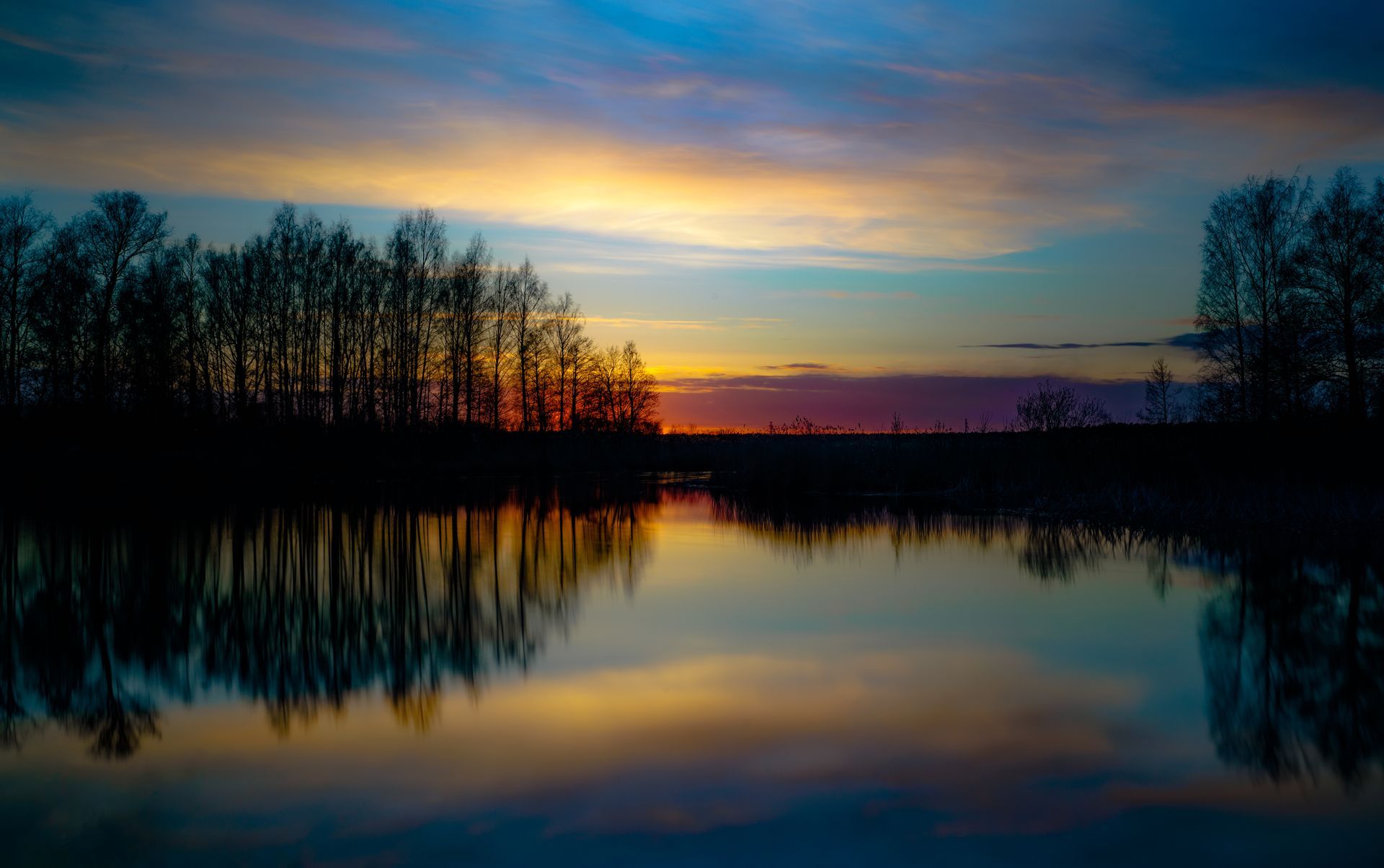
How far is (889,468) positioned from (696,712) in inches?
805

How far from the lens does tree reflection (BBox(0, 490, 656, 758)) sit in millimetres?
6082

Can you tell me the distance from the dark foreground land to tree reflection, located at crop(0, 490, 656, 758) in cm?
912

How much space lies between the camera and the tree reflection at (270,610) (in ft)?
20.0

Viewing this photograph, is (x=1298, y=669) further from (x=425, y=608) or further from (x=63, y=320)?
(x=63, y=320)

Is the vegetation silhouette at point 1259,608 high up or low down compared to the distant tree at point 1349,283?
down

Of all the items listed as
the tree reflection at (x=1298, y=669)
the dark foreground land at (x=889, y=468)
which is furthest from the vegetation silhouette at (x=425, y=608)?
the dark foreground land at (x=889, y=468)

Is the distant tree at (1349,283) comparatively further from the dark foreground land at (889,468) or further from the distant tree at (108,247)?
the distant tree at (108,247)

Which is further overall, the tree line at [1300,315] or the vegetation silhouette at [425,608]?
the tree line at [1300,315]

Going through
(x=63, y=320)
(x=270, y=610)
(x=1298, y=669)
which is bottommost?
(x=1298, y=669)

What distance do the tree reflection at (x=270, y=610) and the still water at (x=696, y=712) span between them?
0.18ft

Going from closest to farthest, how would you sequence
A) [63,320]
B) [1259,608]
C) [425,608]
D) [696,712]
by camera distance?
[696,712] → [1259,608] → [425,608] → [63,320]

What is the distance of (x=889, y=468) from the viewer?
25.3 meters

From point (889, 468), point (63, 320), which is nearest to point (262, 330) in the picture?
point (63, 320)

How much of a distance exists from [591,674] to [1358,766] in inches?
188
